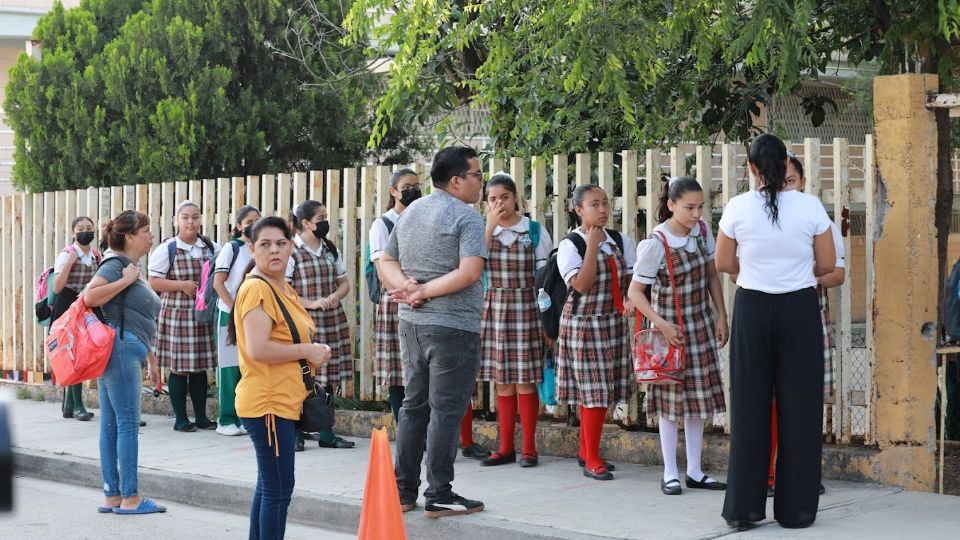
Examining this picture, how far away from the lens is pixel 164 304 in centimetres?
1107

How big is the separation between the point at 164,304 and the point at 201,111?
233 inches

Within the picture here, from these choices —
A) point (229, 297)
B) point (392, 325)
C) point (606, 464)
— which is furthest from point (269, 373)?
point (229, 297)

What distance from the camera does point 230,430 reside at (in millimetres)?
10570

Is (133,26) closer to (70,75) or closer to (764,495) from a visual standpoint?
(70,75)

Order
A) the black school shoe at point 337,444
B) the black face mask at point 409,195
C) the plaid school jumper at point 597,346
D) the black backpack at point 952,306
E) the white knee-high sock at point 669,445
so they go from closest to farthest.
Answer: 1. the black backpack at point 952,306
2. the white knee-high sock at point 669,445
3. the plaid school jumper at point 597,346
4. the black face mask at point 409,195
5. the black school shoe at point 337,444

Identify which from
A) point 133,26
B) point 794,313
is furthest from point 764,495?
point 133,26

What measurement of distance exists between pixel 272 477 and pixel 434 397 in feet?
3.95

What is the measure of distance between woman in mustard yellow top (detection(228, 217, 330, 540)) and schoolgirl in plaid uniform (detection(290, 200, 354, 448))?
11.7 ft

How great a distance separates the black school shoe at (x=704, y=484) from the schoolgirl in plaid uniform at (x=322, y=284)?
302cm

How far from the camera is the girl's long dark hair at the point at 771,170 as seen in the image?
6.24 metres

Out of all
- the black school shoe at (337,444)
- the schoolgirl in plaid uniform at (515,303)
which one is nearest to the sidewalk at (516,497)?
the black school shoe at (337,444)

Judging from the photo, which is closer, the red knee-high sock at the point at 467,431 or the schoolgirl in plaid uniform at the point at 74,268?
the red knee-high sock at the point at 467,431

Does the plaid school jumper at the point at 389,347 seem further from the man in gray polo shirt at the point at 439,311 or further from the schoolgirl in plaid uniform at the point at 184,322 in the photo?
the schoolgirl in plaid uniform at the point at 184,322

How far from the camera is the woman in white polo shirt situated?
20.4 feet
